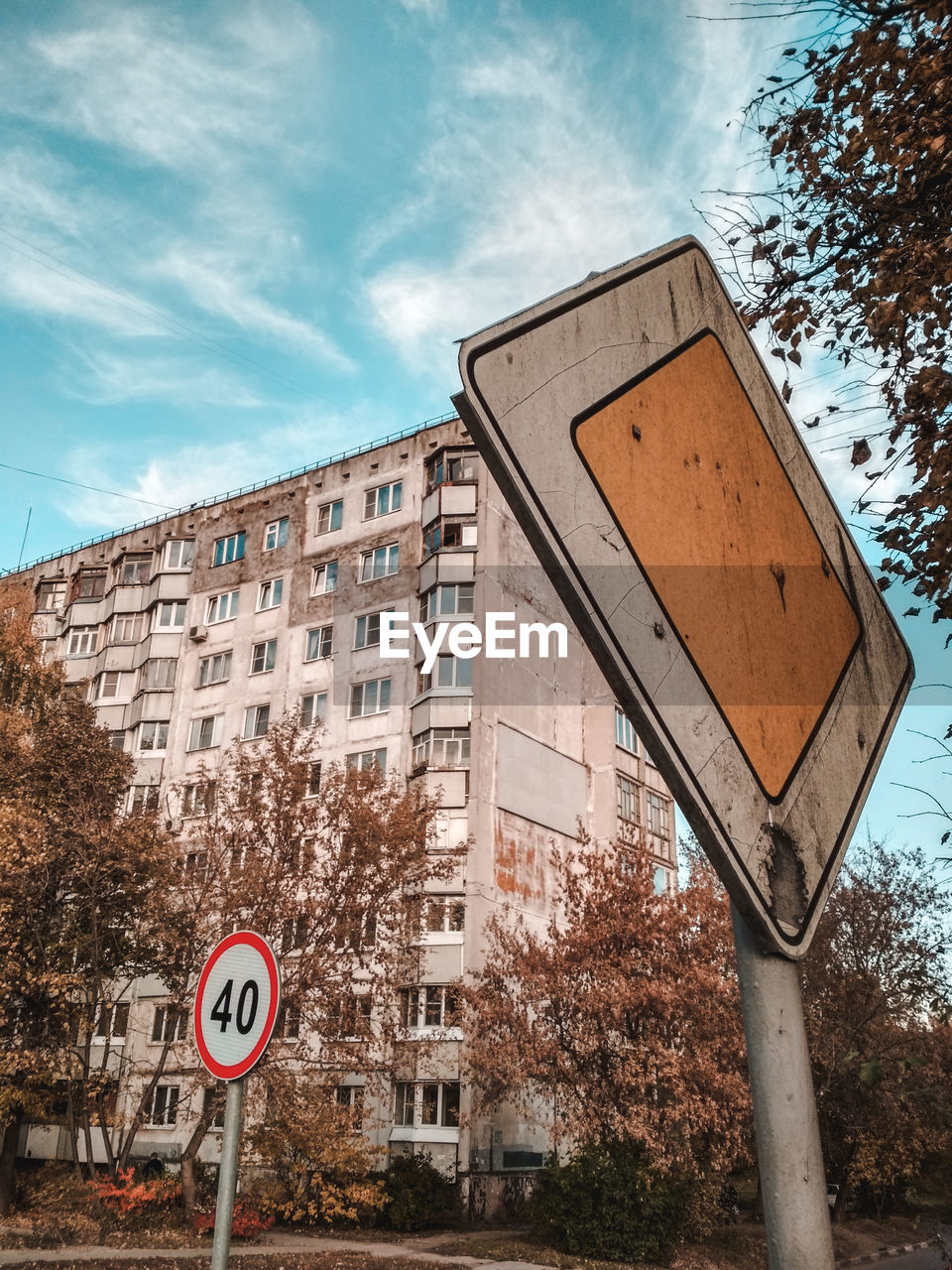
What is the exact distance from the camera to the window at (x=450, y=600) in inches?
1340

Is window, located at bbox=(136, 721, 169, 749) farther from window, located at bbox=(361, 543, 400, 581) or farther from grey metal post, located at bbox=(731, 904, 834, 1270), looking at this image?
grey metal post, located at bbox=(731, 904, 834, 1270)

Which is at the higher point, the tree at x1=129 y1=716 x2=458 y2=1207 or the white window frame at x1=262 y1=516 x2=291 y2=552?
the white window frame at x1=262 y1=516 x2=291 y2=552

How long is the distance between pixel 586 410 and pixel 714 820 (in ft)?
1.97

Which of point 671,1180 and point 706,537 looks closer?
point 706,537

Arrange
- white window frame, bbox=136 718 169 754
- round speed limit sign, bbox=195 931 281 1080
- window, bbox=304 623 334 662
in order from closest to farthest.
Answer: round speed limit sign, bbox=195 931 281 1080 → window, bbox=304 623 334 662 → white window frame, bbox=136 718 169 754

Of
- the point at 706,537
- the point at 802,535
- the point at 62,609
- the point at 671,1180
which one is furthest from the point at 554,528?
the point at 62,609

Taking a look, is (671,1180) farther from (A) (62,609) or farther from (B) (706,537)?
(A) (62,609)

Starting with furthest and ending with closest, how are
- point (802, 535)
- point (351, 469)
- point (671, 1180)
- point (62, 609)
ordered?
point (62, 609) → point (351, 469) → point (671, 1180) → point (802, 535)

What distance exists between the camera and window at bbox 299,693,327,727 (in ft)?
120

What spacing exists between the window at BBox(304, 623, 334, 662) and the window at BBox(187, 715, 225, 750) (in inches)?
191

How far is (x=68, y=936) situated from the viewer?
23.0m

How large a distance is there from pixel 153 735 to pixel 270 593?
303 inches

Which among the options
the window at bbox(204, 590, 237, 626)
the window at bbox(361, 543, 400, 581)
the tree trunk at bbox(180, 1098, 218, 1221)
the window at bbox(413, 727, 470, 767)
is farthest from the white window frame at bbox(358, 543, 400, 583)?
the tree trunk at bbox(180, 1098, 218, 1221)

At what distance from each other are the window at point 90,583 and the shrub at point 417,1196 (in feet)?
102
